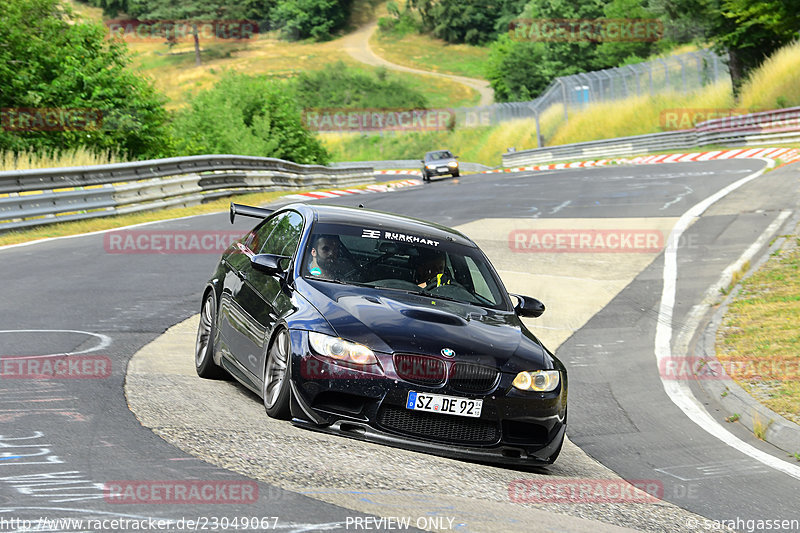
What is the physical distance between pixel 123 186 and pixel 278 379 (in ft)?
53.7

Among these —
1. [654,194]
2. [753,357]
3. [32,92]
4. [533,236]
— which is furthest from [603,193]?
[753,357]

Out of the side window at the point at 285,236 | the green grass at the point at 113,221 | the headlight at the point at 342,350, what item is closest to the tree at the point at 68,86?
the green grass at the point at 113,221

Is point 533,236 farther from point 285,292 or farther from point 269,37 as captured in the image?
point 269,37

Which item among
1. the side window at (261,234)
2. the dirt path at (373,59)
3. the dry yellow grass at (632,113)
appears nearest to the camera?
the side window at (261,234)

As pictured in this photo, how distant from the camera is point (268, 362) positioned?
7016 millimetres

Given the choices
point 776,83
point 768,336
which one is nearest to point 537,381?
point 768,336

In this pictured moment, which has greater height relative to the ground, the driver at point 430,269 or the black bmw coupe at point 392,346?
the driver at point 430,269

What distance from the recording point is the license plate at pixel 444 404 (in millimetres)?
6348

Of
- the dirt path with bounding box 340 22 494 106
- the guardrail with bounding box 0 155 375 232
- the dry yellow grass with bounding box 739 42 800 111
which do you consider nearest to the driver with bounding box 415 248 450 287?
the guardrail with bounding box 0 155 375 232

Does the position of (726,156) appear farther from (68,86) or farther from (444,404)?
(444,404)

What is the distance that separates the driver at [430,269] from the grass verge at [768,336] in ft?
10.3

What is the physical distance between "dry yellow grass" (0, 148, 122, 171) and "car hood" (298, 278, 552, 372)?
17.4 m

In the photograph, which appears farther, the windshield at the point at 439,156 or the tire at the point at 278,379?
the windshield at the point at 439,156

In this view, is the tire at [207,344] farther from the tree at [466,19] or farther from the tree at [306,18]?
the tree at [306,18]
